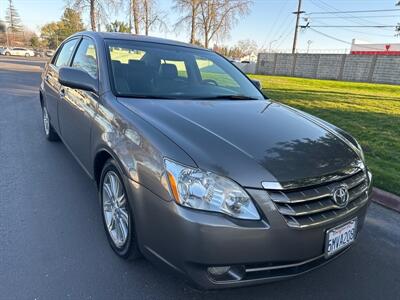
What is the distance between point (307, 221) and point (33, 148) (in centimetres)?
437

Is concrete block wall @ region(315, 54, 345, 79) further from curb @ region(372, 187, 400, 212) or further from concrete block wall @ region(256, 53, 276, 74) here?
curb @ region(372, 187, 400, 212)

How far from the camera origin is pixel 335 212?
200cm

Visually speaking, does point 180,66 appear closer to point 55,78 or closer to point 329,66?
point 55,78

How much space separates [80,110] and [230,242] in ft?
6.95

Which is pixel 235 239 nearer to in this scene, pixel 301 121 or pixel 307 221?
pixel 307 221

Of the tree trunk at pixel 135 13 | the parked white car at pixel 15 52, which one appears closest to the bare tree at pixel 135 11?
the tree trunk at pixel 135 13

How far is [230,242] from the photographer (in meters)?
1.72

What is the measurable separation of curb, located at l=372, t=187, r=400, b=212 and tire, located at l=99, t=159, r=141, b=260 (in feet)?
9.66

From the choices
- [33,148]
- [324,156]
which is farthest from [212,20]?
[324,156]

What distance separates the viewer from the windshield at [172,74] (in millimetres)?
2867

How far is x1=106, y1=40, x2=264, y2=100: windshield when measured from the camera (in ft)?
9.41

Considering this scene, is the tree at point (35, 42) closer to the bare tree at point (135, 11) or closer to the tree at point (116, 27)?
the tree at point (116, 27)

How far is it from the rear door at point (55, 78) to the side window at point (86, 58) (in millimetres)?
331

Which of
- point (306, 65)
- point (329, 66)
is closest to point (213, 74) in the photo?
point (329, 66)
